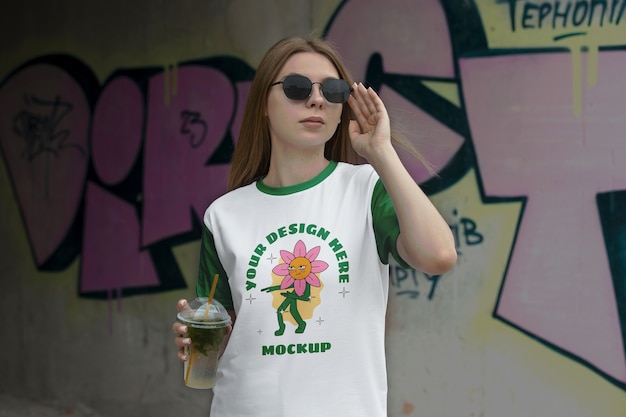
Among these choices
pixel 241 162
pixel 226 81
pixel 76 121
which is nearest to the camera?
pixel 241 162

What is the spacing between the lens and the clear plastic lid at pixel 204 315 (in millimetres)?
1937

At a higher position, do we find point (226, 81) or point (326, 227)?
point (226, 81)

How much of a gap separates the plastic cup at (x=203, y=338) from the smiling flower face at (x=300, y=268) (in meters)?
0.17

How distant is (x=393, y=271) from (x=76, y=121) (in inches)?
97.1

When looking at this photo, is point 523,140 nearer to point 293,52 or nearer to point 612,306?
point 612,306

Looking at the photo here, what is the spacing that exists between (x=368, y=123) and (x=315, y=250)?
31cm

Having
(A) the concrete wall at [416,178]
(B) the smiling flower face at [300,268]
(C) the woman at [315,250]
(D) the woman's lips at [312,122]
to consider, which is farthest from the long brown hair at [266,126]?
(A) the concrete wall at [416,178]

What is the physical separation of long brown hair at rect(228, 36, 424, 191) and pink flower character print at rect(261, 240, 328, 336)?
36cm

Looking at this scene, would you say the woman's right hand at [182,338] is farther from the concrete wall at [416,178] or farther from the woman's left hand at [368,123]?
the concrete wall at [416,178]

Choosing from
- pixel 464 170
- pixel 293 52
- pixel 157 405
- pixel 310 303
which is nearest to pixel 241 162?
pixel 293 52

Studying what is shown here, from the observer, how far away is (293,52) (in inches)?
81.4

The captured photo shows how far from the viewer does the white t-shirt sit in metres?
1.86

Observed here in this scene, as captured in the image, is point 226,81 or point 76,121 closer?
point 226,81

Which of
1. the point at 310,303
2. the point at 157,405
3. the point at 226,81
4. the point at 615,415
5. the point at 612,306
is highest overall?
the point at 226,81
